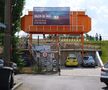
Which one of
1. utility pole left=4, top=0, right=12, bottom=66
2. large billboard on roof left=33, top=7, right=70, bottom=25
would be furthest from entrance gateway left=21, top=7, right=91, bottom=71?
utility pole left=4, top=0, right=12, bottom=66

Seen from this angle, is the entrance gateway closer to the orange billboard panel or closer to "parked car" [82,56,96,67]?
the orange billboard panel

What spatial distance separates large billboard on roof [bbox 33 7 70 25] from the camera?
67188 mm

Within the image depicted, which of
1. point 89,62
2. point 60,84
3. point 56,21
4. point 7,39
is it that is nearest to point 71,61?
point 89,62

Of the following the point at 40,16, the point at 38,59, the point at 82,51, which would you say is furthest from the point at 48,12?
the point at 38,59

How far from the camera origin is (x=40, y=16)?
6719 cm

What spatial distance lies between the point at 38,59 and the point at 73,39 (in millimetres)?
24197

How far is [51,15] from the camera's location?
2645 inches

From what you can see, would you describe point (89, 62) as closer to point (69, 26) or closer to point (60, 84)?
point (69, 26)

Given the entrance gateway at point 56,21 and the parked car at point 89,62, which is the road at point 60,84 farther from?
the entrance gateway at point 56,21

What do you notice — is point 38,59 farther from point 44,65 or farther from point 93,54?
point 93,54

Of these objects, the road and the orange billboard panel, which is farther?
the orange billboard panel

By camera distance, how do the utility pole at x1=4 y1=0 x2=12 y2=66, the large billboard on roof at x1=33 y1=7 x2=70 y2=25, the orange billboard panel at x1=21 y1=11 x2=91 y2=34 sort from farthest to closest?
the orange billboard panel at x1=21 y1=11 x2=91 y2=34, the large billboard on roof at x1=33 y1=7 x2=70 y2=25, the utility pole at x1=4 y1=0 x2=12 y2=66

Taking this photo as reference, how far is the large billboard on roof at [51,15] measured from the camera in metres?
67.2

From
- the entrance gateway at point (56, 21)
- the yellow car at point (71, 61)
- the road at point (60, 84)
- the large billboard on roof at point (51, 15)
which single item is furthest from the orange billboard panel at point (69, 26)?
the road at point (60, 84)
